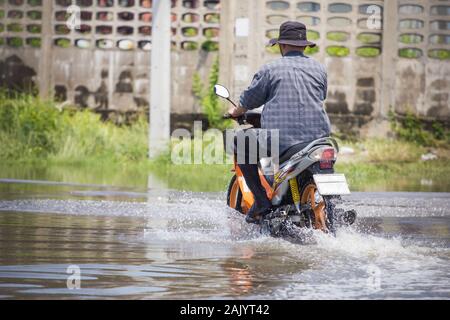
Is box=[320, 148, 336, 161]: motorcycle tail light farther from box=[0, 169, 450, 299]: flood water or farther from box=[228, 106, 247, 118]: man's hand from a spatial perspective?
box=[228, 106, 247, 118]: man's hand

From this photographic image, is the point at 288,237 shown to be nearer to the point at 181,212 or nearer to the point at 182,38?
the point at 181,212

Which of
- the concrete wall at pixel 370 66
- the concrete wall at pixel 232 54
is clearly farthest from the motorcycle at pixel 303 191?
the concrete wall at pixel 370 66

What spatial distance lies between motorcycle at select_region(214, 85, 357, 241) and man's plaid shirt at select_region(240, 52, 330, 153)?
14 cm

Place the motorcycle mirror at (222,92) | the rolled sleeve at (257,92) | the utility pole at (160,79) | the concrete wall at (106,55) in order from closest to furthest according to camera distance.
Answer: the rolled sleeve at (257,92) < the motorcycle mirror at (222,92) < the utility pole at (160,79) < the concrete wall at (106,55)

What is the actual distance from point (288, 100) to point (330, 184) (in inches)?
41.0

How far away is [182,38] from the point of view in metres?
24.2

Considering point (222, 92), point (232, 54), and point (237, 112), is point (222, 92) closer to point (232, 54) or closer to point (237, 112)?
point (237, 112)

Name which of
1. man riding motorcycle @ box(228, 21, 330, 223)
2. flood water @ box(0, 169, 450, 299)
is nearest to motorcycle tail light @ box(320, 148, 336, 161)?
man riding motorcycle @ box(228, 21, 330, 223)

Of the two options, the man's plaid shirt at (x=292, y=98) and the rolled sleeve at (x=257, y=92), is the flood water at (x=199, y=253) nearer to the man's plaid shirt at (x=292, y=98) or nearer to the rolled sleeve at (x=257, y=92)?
the man's plaid shirt at (x=292, y=98)

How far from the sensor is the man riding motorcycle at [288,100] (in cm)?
1109
